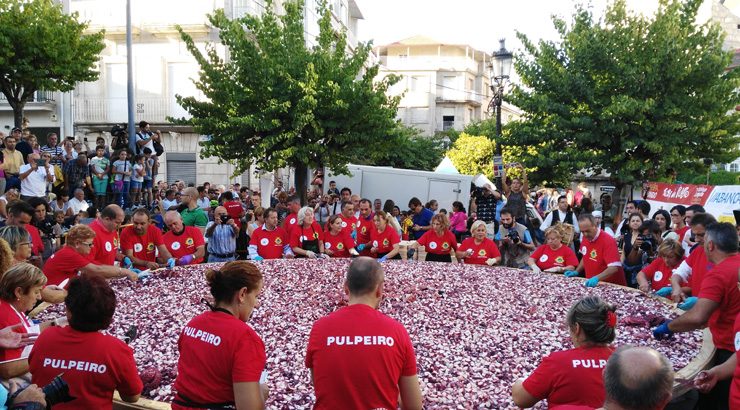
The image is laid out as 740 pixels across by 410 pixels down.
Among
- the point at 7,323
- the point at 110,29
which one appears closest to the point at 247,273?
the point at 7,323

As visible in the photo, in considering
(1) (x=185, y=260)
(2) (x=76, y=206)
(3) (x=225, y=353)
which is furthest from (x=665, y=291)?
(2) (x=76, y=206)

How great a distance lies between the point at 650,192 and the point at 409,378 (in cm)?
1518

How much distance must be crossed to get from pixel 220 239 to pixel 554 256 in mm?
5349

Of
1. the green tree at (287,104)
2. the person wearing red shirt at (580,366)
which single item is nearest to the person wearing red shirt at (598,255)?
the person wearing red shirt at (580,366)

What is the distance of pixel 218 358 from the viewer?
347 centimetres

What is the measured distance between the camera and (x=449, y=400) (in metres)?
4.82

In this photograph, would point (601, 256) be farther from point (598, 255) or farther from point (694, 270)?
point (694, 270)

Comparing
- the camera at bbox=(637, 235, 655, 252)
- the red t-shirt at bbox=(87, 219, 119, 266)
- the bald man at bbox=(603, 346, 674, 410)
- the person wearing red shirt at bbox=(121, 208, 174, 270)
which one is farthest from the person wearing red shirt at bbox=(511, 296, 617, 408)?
the person wearing red shirt at bbox=(121, 208, 174, 270)

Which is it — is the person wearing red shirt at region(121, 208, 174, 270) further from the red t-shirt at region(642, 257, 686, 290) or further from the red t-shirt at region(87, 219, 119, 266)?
the red t-shirt at region(642, 257, 686, 290)

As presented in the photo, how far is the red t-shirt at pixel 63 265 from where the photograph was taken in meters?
6.94

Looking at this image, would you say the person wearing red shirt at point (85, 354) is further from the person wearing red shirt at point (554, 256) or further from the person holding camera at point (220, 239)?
the person wearing red shirt at point (554, 256)

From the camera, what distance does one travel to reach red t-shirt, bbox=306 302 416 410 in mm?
3389

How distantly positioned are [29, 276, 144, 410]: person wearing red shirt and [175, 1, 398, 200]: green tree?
13119 mm

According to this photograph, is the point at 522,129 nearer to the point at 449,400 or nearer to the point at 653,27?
the point at 653,27
